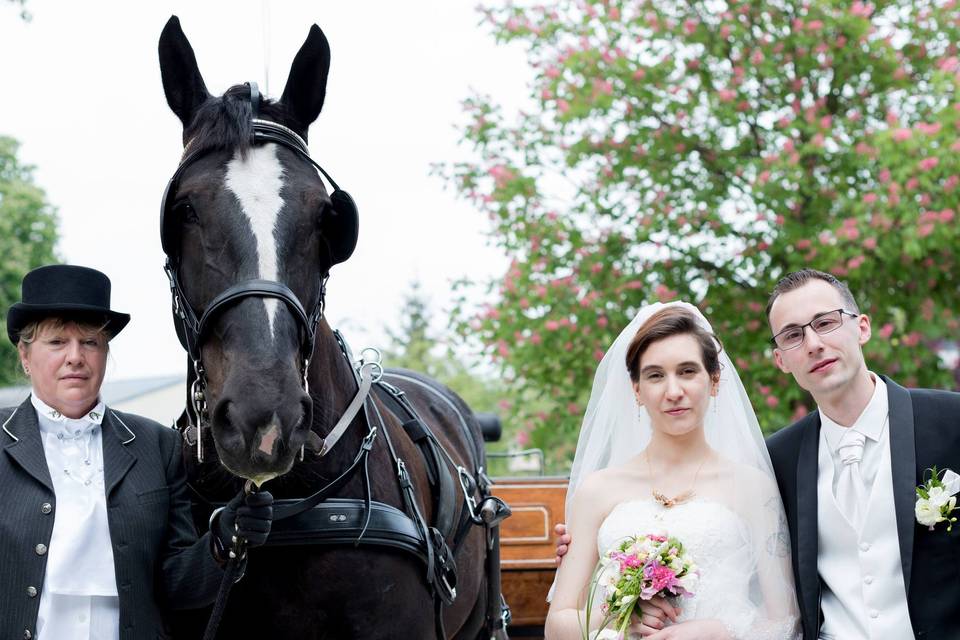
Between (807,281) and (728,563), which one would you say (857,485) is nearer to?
(728,563)

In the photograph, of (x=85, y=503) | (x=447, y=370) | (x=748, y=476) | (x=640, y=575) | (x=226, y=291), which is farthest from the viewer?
(x=447, y=370)

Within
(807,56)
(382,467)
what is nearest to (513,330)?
(807,56)

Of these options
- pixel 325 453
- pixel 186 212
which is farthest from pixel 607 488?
pixel 186 212

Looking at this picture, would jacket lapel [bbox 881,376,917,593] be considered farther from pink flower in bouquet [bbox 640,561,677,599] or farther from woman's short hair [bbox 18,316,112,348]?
woman's short hair [bbox 18,316,112,348]

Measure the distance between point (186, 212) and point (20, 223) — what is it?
1111 inches

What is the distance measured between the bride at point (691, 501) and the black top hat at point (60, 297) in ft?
5.12

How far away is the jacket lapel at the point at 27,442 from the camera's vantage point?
2621 millimetres

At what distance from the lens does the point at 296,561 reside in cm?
275

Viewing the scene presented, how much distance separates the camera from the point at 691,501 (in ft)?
9.96

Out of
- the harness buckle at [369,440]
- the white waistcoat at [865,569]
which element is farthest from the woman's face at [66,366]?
the white waistcoat at [865,569]

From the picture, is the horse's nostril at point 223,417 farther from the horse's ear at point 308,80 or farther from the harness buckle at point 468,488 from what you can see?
the harness buckle at point 468,488

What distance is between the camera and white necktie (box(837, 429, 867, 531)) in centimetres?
299

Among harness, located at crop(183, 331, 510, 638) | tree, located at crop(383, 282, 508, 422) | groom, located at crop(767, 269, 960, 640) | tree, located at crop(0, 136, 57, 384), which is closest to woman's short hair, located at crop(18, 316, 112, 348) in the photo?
harness, located at crop(183, 331, 510, 638)

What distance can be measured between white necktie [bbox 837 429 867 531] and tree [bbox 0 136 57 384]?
25.6m
